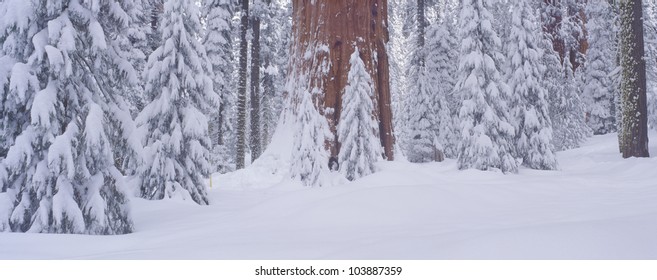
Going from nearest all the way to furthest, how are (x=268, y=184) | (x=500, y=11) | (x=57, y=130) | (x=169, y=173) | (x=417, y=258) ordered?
(x=417, y=258)
(x=57, y=130)
(x=169, y=173)
(x=268, y=184)
(x=500, y=11)

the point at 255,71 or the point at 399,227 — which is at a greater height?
the point at 255,71

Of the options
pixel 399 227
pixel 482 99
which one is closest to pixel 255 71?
pixel 482 99

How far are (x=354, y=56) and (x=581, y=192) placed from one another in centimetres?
412

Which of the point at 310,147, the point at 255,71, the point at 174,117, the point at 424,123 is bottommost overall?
the point at 310,147

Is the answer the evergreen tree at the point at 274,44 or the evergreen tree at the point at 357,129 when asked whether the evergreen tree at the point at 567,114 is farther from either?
the evergreen tree at the point at 357,129

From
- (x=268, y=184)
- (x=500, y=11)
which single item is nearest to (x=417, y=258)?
(x=268, y=184)

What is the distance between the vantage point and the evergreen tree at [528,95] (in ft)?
38.1

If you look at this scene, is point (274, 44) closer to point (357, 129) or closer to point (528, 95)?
point (528, 95)

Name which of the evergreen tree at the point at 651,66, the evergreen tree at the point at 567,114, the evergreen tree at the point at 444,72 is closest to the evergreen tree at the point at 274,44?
the evergreen tree at the point at 444,72

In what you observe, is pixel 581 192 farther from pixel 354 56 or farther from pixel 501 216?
pixel 354 56

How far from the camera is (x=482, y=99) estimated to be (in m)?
10.4

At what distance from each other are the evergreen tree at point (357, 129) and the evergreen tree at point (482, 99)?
3862mm

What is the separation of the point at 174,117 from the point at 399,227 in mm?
4738
